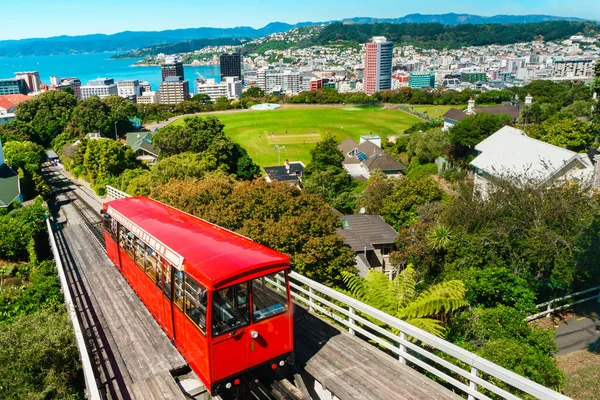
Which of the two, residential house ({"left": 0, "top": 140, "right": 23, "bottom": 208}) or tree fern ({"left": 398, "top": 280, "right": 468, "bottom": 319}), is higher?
tree fern ({"left": 398, "top": 280, "right": 468, "bottom": 319})

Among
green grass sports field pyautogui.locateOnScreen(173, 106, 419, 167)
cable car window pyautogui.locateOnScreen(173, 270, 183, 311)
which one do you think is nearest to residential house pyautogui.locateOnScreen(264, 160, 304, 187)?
green grass sports field pyautogui.locateOnScreen(173, 106, 419, 167)

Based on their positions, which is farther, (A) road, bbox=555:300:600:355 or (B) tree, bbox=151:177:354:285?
(A) road, bbox=555:300:600:355

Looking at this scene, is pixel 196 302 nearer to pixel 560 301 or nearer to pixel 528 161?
pixel 560 301

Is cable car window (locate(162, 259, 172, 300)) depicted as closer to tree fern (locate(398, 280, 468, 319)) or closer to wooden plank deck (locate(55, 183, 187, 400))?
wooden plank deck (locate(55, 183, 187, 400))

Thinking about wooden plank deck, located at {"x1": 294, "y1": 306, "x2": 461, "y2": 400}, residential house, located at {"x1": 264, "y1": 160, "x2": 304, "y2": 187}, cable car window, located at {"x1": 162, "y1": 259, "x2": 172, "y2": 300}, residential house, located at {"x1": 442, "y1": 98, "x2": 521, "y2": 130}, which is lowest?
residential house, located at {"x1": 264, "y1": 160, "x2": 304, "y2": 187}

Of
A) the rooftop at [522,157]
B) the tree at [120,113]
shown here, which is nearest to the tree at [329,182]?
the rooftop at [522,157]

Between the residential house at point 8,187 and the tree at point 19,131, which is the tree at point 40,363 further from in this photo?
the tree at point 19,131
